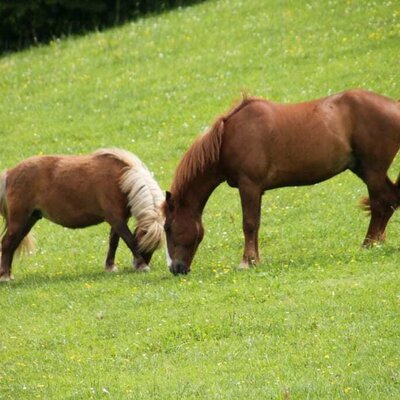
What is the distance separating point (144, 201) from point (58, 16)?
81.0ft

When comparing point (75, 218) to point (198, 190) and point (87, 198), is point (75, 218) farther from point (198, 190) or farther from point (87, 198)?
point (198, 190)

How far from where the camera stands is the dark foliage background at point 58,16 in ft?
123

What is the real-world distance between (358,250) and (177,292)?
254 centimetres

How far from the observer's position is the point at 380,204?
14391 mm

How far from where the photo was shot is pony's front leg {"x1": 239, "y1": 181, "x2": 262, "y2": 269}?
14188 mm

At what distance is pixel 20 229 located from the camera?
15.9 meters

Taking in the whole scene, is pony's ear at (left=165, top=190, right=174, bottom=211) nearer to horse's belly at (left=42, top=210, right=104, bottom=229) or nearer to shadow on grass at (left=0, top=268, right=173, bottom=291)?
shadow on grass at (left=0, top=268, right=173, bottom=291)

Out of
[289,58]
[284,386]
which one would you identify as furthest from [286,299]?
[289,58]

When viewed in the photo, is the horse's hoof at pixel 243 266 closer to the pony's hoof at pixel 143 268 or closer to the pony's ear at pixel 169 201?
the pony's ear at pixel 169 201

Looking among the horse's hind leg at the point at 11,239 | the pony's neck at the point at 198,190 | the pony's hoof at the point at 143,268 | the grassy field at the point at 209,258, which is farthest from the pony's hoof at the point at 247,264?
the horse's hind leg at the point at 11,239

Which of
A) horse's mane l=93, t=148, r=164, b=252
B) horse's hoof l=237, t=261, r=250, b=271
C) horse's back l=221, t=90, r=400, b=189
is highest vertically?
horse's back l=221, t=90, r=400, b=189

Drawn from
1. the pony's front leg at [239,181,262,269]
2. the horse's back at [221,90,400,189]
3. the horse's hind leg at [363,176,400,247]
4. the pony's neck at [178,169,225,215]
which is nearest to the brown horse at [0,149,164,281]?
the pony's neck at [178,169,225,215]

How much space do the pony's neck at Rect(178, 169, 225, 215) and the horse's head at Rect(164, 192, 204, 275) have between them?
11 cm

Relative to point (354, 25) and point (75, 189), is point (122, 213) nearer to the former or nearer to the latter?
point (75, 189)
